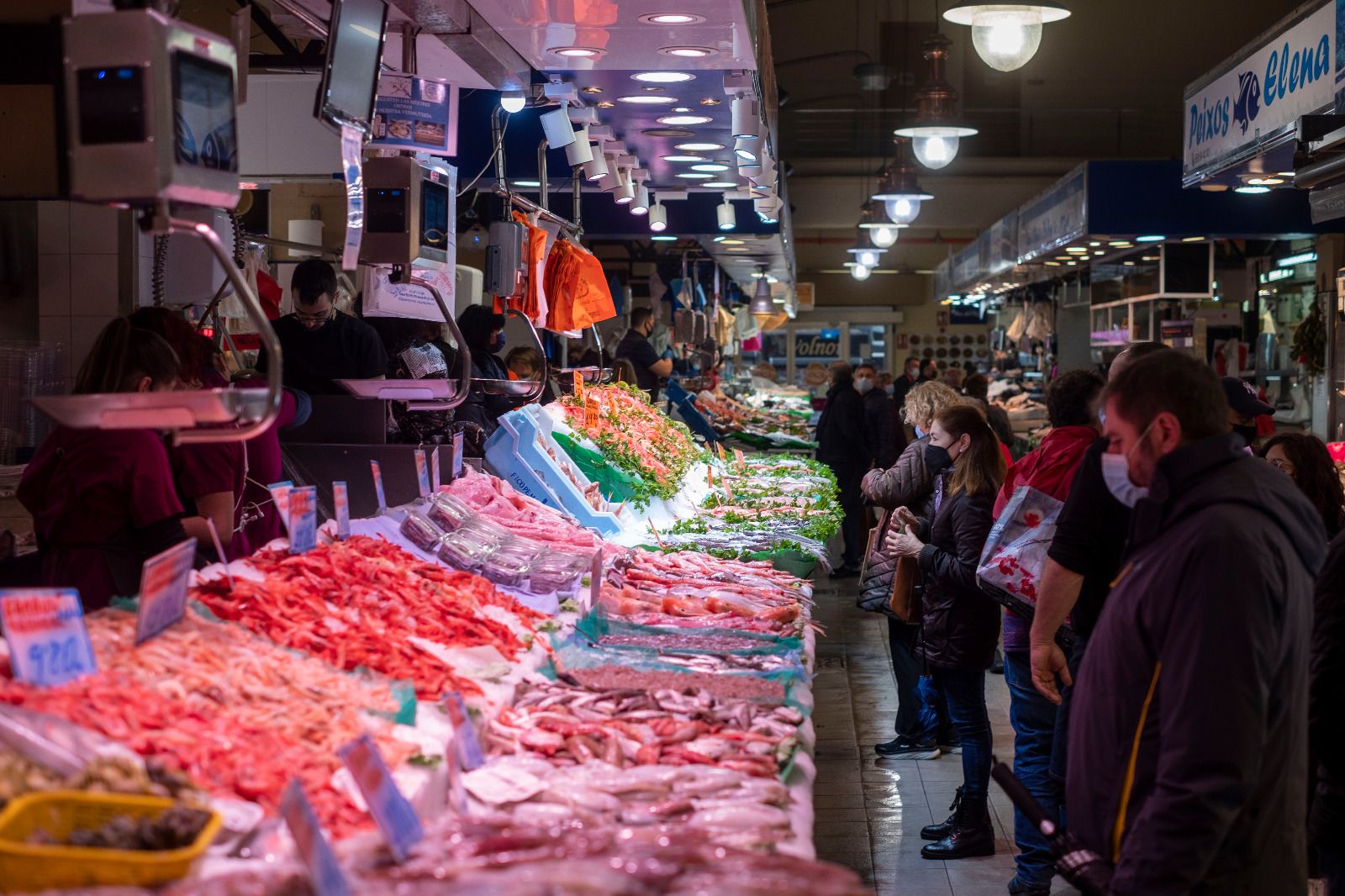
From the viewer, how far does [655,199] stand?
9.59 m

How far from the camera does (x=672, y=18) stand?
459 centimetres

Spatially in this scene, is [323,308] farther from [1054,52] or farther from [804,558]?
[1054,52]

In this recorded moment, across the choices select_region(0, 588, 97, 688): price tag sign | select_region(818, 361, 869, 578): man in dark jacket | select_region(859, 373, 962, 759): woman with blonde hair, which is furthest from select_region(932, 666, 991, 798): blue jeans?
select_region(818, 361, 869, 578): man in dark jacket

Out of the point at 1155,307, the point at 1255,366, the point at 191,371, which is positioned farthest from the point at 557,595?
the point at 1255,366

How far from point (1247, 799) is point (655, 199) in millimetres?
7563

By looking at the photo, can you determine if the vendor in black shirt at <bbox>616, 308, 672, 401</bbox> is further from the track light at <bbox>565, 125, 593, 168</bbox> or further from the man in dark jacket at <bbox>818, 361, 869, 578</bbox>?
the track light at <bbox>565, 125, 593, 168</bbox>

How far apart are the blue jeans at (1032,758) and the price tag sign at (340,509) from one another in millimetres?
2521

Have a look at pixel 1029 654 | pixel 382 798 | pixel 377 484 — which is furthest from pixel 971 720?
pixel 382 798

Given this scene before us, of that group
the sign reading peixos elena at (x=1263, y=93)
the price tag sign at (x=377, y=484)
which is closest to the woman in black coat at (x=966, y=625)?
the price tag sign at (x=377, y=484)

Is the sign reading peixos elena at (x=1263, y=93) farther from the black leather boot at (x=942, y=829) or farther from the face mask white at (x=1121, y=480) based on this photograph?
the face mask white at (x=1121, y=480)

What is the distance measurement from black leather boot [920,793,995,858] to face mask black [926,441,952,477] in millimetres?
1673

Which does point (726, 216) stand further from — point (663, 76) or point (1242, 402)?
point (1242, 402)

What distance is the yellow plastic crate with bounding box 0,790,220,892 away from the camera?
1.78 m

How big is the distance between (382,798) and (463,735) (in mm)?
782
